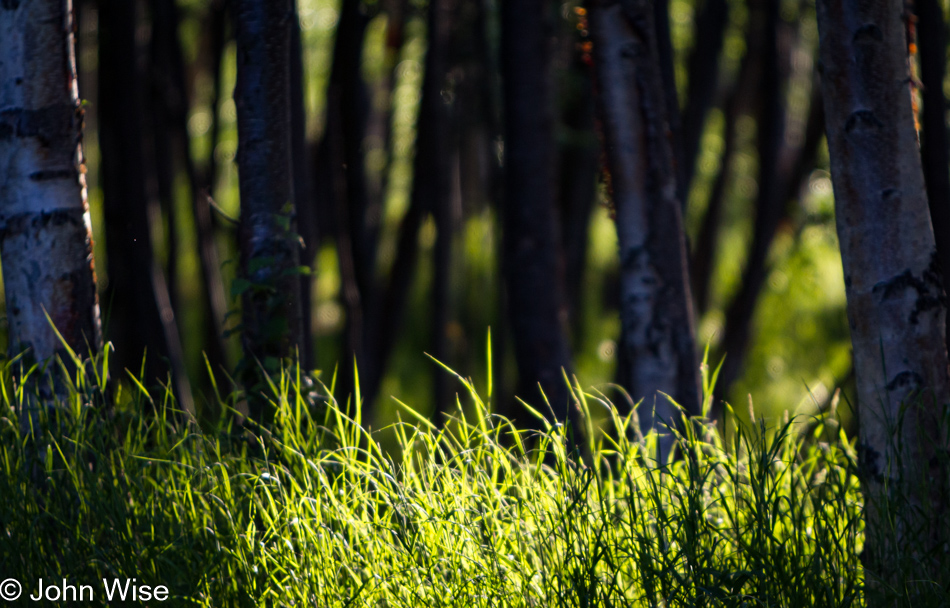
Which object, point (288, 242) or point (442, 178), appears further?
point (442, 178)

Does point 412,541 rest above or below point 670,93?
below

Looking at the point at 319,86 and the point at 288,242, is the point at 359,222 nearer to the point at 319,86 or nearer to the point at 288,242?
the point at 288,242

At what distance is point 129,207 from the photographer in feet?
13.6

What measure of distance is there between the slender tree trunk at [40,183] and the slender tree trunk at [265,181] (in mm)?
588

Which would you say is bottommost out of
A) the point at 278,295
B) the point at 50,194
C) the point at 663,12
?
the point at 278,295

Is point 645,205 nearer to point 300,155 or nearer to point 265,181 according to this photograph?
point 265,181

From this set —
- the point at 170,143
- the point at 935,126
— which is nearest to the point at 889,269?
the point at 935,126

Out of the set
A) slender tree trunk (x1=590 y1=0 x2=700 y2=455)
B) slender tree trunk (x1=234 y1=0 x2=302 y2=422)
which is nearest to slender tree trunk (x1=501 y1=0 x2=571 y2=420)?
slender tree trunk (x1=590 y1=0 x2=700 y2=455)

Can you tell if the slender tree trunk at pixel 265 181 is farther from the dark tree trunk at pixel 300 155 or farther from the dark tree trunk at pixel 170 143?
the dark tree trunk at pixel 170 143

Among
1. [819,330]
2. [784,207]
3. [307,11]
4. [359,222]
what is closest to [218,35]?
[359,222]

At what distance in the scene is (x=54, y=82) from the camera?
2750mm

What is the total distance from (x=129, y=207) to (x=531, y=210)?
86.4 inches

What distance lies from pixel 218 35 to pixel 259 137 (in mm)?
3832

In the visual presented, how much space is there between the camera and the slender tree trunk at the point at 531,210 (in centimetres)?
368
